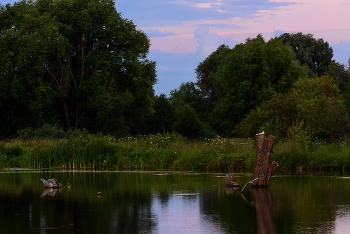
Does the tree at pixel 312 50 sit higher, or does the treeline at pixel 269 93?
the tree at pixel 312 50

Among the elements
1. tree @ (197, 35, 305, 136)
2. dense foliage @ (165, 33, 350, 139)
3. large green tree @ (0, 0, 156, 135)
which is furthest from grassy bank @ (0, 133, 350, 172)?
tree @ (197, 35, 305, 136)

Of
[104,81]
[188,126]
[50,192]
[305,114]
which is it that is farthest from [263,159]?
[188,126]

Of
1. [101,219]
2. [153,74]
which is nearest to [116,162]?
[101,219]

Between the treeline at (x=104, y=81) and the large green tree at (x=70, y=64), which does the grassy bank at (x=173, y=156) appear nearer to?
the treeline at (x=104, y=81)

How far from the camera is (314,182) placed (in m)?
19.3

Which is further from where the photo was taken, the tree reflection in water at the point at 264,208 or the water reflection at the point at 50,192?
the water reflection at the point at 50,192

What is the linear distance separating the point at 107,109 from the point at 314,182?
3407cm

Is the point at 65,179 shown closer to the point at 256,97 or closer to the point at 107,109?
the point at 107,109

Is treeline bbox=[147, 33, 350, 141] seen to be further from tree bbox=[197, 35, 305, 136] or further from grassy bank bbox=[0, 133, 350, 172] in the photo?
grassy bank bbox=[0, 133, 350, 172]

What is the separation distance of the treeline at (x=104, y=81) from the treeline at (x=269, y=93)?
5.4 inches

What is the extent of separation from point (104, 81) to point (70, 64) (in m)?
4.97

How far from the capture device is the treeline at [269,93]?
1631 inches

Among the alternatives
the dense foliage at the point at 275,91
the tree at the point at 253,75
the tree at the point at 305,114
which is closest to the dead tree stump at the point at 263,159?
the dense foliage at the point at 275,91

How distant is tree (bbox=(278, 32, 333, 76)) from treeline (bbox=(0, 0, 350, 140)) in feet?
63.4
